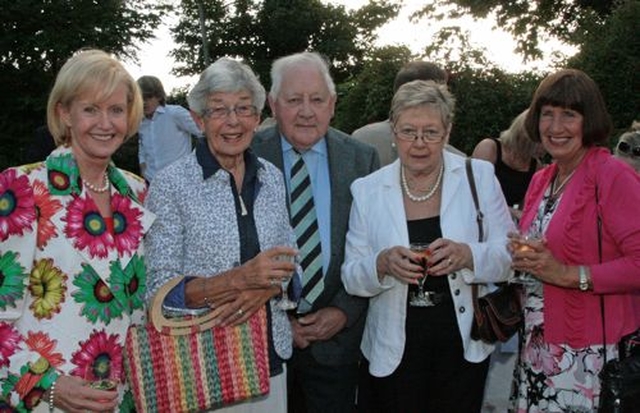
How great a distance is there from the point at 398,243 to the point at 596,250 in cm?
96

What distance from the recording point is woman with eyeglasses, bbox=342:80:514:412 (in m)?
3.81

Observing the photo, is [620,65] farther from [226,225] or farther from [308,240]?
[226,225]

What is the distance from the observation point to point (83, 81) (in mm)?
3041

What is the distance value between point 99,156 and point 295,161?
139 centimetres

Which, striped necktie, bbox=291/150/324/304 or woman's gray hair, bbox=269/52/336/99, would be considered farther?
woman's gray hair, bbox=269/52/336/99

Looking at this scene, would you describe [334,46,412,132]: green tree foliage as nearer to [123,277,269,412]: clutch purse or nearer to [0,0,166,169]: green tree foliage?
[0,0,166,169]: green tree foliage

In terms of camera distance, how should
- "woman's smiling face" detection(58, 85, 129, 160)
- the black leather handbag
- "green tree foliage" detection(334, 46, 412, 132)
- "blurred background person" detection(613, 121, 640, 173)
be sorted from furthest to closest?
"green tree foliage" detection(334, 46, 412, 132) → "blurred background person" detection(613, 121, 640, 173) → the black leather handbag → "woman's smiling face" detection(58, 85, 129, 160)

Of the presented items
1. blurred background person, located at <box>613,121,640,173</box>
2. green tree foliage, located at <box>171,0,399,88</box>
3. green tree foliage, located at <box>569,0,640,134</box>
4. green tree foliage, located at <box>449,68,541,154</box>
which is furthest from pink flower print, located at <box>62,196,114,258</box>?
green tree foliage, located at <box>171,0,399,88</box>

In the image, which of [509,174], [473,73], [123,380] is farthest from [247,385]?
[473,73]

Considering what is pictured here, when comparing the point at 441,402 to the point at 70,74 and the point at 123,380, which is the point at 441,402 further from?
the point at 70,74

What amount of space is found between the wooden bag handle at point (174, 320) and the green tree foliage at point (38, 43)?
59.1 ft

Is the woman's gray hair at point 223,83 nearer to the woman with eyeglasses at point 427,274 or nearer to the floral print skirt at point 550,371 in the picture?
the woman with eyeglasses at point 427,274

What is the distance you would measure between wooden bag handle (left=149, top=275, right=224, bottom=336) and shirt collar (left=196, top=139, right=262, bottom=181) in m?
0.51

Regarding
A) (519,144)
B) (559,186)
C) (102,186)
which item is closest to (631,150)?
(559,186)
